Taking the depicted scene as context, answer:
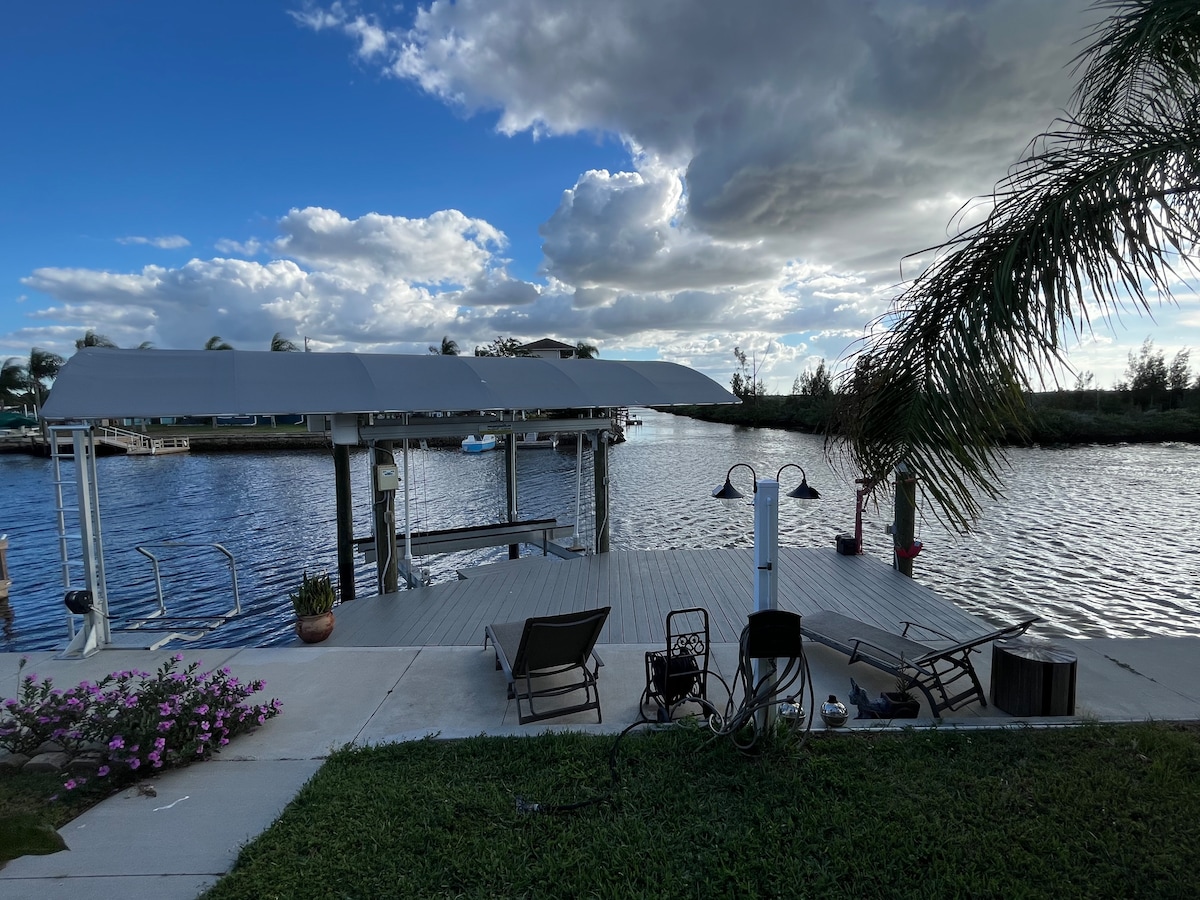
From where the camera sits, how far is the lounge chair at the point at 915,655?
14.9 ft

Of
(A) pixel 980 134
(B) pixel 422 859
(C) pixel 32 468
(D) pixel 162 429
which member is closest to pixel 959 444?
(A) pixel 980 134

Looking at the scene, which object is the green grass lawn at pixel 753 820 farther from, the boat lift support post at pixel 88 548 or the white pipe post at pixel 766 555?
the boat lift support post at pixel 88 548

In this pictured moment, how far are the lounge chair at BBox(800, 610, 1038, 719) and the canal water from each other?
3.71ft

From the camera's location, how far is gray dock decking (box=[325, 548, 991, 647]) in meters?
6.46

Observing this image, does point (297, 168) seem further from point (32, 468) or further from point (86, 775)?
point (32, 468)

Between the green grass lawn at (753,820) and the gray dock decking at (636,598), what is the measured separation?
2.40 m

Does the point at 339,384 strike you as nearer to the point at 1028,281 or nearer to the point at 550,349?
the point at 1028,281

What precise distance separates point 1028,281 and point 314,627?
20.8ft

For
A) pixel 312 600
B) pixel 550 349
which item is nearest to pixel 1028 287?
pixel 312 600

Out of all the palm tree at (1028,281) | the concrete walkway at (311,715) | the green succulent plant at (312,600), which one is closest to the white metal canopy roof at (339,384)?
the green succulent plant at (312,600)

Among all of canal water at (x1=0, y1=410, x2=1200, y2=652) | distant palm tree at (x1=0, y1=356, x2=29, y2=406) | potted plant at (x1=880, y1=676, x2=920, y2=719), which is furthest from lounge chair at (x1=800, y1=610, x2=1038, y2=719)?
distant palm tree at (x1=0, y1=356, x2=29, y2=406)

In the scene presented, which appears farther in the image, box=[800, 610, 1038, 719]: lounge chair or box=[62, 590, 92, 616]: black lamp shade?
box=[62, 590, 92, 616]: black lamp shade

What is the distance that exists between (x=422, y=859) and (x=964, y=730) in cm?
344

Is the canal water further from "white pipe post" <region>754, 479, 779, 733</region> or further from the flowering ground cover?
the flowering ground cover
